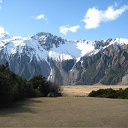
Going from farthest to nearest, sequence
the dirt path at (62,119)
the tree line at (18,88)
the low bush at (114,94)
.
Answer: the low bush at (114,94)
the tree line at (18,88)
the dirt path at (62,119)

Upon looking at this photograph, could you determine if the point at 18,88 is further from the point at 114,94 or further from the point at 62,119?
the point at 62,119

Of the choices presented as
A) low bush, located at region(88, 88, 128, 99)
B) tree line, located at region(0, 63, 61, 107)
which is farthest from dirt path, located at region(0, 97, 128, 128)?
low bush, located at region(88, 88, 128, 99)

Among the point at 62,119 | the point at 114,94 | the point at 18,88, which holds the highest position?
the point at 18,88

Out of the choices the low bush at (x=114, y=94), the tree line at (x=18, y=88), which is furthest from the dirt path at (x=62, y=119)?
the low bush at (x=114, y=94)

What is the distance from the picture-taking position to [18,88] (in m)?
77.1

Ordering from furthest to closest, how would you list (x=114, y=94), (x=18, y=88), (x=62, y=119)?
Result: (x=114, y=94), (x=18, y=88), (x=62, y=119)

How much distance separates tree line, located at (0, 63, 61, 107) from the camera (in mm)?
61906

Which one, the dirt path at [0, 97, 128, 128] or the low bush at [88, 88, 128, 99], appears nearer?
the dirt path at [0, 97, 128, 128]

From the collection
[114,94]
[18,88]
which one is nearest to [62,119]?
[18,88]

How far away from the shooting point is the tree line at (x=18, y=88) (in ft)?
203

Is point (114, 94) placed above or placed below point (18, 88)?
below

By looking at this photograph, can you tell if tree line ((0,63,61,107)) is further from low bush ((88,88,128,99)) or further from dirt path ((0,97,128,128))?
low bush ((88,88,128,99))

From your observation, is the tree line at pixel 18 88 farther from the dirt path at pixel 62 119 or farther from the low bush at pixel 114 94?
the low bush at pixel 114 94

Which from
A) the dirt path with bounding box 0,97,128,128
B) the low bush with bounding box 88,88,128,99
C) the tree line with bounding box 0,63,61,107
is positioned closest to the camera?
the dirt path with bounding box 0,97,128,128
